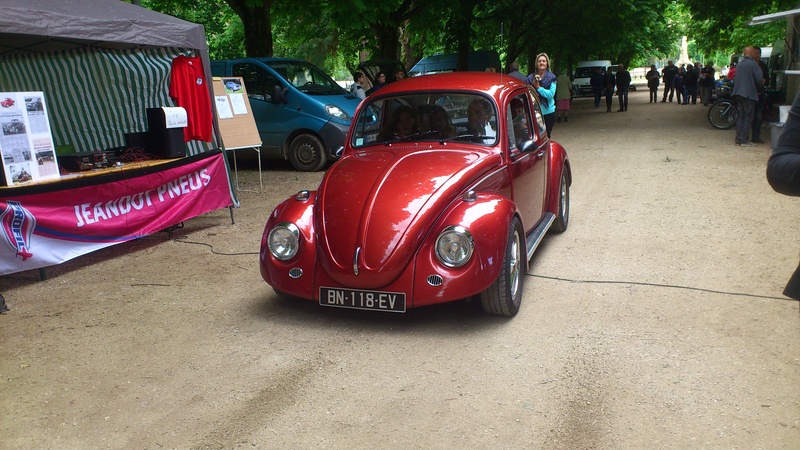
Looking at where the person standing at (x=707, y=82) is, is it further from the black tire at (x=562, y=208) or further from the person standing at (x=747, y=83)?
the black tire at (x=562, y=208)

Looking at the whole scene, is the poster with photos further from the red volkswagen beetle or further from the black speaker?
the red volkswagen beetle

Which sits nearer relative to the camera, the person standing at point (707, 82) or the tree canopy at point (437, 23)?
the tree canopy at point (437, 23)

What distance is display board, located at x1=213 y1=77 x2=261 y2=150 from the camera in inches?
413

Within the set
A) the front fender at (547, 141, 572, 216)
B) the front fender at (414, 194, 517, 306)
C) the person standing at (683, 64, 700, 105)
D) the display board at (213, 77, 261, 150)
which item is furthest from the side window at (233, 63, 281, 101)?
the person standing at (683, 64, 700, 105)

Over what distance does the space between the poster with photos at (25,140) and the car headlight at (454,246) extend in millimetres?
4188

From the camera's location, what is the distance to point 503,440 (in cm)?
353

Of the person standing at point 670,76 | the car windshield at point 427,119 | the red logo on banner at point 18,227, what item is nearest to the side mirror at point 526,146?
the car windshield at point 427,119

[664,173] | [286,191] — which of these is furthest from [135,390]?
[664,173]

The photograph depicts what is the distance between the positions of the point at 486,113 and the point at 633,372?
2676 mm

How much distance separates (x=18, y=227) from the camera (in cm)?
630

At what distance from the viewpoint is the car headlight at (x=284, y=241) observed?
515 centimetres

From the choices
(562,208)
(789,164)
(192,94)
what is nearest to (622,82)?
(562,208)

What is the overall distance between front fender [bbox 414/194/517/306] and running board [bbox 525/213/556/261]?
0.81m

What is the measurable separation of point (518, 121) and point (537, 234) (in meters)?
1.06
